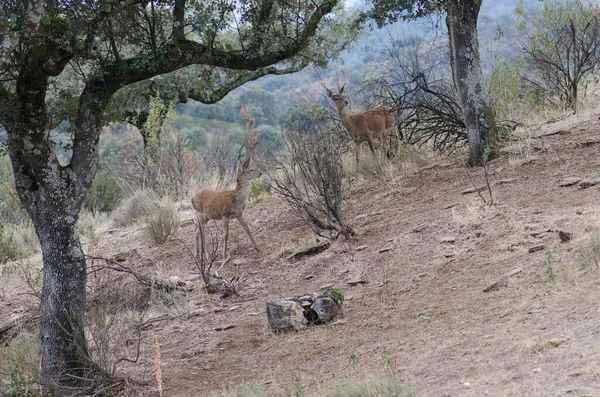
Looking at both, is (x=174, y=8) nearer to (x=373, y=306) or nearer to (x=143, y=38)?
(x=143, y=38)

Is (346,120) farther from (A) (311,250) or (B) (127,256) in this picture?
(B) (127,256)

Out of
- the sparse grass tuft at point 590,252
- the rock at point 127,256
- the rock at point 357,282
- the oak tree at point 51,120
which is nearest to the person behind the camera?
the oak tree at point 51,120

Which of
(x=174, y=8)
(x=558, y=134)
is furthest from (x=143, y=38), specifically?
(x=558, y=134)

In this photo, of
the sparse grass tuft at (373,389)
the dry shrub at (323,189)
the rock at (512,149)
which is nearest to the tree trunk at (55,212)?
the sparse grass tuft at (373,389)

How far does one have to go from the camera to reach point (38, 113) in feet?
21.3

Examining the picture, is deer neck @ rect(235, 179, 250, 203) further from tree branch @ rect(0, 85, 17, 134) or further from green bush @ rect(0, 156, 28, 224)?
green bush @ rect(0, 156, 28, 224)

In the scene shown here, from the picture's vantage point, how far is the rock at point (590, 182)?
9547 millimetres

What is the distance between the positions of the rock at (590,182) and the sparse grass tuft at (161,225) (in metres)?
6.88

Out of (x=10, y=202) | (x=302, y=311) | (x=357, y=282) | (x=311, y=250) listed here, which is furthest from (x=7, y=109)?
(x=10, y=202)

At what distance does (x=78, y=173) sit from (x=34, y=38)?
50.5 inches

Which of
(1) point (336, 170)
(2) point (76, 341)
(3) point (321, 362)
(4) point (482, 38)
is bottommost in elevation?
(3) point (321, 362)

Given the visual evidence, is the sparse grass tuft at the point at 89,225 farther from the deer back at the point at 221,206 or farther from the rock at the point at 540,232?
the rock at the point at 540,232

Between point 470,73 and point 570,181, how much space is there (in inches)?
108

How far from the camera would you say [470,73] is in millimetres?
11734
